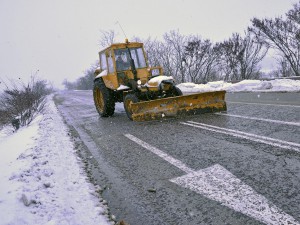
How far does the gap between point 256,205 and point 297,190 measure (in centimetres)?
50

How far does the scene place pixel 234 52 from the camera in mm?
27812

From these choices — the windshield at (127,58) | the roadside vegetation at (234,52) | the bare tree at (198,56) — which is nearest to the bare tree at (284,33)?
the roadside vegetation at (234,52)

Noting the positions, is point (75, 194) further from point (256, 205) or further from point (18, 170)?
point (256, 205)

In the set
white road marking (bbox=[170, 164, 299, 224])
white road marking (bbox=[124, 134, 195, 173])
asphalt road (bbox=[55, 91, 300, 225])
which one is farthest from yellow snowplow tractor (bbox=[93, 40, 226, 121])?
white road marking (bbox=[170, 164, 299, 224])

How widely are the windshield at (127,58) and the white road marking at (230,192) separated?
17.6 ft

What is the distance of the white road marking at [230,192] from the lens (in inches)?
95.2

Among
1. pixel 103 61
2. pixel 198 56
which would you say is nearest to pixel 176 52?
pixel 198 56

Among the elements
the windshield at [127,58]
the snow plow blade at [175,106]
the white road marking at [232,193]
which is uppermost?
the windshield at [127,58]

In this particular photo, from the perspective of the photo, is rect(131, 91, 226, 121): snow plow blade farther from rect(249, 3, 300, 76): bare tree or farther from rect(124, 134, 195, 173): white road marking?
rect(249, 3, 300, 76): bare tree

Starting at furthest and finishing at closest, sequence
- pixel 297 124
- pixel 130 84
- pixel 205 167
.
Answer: pixel 130 84 → pixel 297 124 → pixel 205 167

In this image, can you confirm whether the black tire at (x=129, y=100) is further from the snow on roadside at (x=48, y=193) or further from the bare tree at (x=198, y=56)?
the bare tree at (x=198, y=56)

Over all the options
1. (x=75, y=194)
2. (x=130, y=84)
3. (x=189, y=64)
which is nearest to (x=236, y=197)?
(x=75, y=194)

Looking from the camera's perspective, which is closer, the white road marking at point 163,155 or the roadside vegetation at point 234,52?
the white road marking at point 163,155

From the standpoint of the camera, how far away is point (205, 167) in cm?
369
